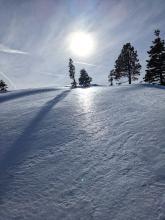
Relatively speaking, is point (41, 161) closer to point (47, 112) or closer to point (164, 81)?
point (47, 112)

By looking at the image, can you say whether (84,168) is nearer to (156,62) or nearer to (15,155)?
(15,155)

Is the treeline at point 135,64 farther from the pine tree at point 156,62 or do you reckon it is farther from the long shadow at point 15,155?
the long shadow at point 15,155

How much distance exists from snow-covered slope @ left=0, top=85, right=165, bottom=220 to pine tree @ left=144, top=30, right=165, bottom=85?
23.2 metres

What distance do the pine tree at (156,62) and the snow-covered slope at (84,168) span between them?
23.2 m

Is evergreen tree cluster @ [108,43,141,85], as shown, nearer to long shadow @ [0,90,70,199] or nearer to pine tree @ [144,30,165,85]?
pine tree @ [144,30,165,85]


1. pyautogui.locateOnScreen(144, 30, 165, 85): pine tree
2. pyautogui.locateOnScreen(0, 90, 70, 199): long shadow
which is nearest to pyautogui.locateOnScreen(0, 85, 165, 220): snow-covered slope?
pyautogui.locateOnScreen(0, 90, 70, 199): long shadow

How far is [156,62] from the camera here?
28.1m

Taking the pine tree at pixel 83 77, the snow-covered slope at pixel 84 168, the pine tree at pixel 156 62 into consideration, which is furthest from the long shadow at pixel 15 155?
the pine tree at pixel 83 77

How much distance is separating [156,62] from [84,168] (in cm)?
2765

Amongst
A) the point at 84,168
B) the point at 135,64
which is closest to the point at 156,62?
the point at 135,64

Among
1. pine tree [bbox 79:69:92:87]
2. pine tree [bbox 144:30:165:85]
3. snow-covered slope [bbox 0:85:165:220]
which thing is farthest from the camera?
pine tree [bbox 79:69:92:87]

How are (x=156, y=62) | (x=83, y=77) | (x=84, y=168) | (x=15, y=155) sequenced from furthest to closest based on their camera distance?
(x=83, y=77) < (x=156, y=62) < (x=15, y=155) < (x=84, y=168)

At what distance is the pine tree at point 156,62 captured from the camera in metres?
28.1

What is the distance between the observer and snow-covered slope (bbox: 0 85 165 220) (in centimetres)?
328
